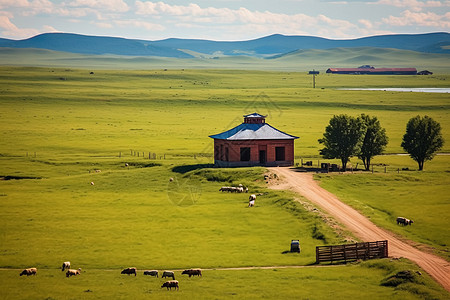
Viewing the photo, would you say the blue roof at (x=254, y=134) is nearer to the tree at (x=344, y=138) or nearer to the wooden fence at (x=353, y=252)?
the tree at (x=344, y=138)

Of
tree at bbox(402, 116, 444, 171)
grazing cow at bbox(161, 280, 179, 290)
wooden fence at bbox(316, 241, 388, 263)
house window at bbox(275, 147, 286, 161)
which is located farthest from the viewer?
tree at bbox(402, 116, 444, 171)

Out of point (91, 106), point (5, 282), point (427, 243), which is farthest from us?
point (91, 106)

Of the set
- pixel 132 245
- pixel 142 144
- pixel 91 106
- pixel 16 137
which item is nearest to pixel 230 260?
pixel 132 245

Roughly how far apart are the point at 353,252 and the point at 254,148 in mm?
39318

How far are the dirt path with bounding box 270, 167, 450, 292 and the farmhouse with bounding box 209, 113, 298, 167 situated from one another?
13.1ft

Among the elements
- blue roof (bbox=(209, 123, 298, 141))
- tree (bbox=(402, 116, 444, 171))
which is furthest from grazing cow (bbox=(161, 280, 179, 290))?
tree (bbox=(402, 116, 444, 171))

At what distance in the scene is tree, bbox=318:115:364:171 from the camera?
301 ft

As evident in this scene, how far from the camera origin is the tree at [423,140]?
314 ft

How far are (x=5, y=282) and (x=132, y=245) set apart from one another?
41.5 ft

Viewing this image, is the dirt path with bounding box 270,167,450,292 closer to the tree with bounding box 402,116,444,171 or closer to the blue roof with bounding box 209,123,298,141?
the blue roof with bounding box 209,123,298,141

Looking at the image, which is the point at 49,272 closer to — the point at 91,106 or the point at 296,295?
the point at 296,295

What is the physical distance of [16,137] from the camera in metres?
130

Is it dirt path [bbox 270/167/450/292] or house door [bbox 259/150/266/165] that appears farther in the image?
house door [bbox 259/150/266/165]

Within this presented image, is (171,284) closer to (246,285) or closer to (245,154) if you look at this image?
(246,285)
